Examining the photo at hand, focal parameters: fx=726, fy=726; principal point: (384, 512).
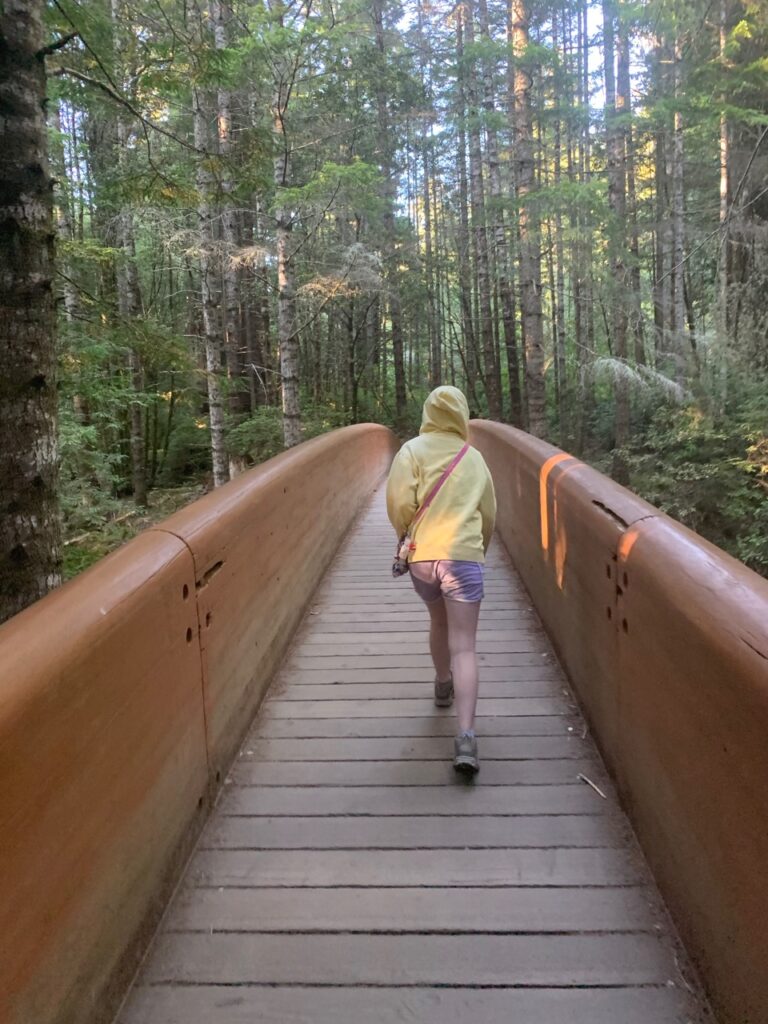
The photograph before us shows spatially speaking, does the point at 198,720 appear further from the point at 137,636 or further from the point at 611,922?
the point at 611,922

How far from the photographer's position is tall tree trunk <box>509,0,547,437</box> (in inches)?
508

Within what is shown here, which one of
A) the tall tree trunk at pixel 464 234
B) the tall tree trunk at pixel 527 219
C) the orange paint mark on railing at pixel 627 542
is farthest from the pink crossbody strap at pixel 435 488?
the tall tree trunk at pixel 464 234

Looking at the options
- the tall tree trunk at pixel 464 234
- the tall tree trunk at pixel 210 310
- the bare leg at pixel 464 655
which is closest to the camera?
the bare leg at pixel 464 655

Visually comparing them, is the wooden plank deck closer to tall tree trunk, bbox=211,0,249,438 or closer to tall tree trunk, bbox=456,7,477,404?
tall tree trunk, bbox=211,0,249,438

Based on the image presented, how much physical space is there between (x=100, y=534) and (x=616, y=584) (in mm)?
7228

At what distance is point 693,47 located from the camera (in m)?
10.9

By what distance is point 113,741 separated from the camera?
1.84m

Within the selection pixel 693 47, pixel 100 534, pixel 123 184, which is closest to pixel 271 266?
pixel 693 47

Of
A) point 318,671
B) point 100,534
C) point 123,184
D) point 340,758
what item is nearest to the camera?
point 340,758

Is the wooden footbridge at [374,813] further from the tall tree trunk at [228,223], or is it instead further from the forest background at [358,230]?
the tall tree trunk at [228,223]

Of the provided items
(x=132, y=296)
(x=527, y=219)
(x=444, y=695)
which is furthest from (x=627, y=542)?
(x=132, y=296)

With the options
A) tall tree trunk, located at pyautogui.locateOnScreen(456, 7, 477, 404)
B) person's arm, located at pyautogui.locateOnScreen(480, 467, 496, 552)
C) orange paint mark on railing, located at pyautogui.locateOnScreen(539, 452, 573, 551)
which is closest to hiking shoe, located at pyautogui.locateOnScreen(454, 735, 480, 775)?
person's arm, located at pyautogui.locateOnScreen(480, 467, 496, 552)

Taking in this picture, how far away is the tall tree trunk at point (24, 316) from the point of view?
10.2 ft

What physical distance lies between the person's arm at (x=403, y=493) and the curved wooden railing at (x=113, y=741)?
2.22ft
